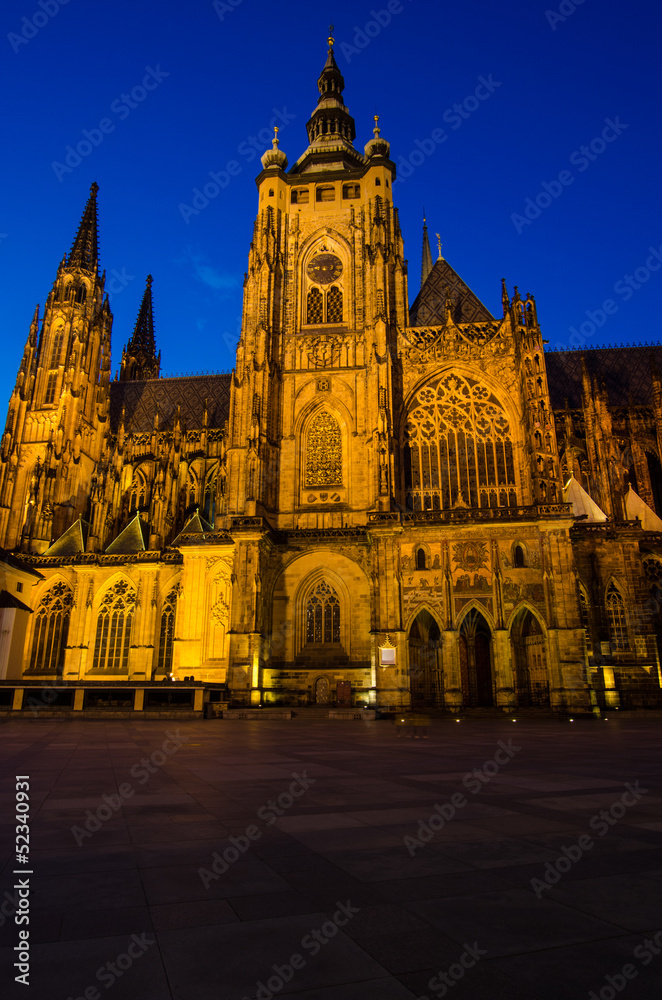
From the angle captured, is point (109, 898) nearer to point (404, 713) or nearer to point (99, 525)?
point (404, 713)

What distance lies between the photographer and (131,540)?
132ft

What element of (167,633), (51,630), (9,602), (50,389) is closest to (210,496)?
(167,633)

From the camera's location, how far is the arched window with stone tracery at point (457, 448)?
113 feet

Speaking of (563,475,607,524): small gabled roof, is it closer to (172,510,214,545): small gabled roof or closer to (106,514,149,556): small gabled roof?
(172,510,214,545): small gabled roof

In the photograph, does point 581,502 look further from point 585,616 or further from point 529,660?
point 529,660

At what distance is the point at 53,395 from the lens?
46.4 meters

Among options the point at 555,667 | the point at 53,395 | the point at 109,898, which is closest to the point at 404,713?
the point at 555,667

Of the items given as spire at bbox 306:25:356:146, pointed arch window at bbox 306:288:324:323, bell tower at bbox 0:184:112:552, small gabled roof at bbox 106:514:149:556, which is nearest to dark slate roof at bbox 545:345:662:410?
pointed arch window at bbox 306:288:324:323

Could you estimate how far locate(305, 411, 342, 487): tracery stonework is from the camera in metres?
35.3

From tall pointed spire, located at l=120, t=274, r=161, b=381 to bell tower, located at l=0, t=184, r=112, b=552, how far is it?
1101 cm

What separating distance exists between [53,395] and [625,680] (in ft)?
133

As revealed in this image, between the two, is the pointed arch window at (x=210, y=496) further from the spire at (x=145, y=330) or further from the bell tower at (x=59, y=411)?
the spire at (x=145, y=330)

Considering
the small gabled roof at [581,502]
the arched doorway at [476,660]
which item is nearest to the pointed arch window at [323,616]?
the arched doorway at [476,660]

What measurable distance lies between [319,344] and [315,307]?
2.87 metres
